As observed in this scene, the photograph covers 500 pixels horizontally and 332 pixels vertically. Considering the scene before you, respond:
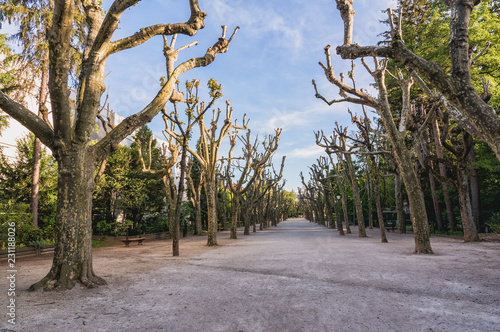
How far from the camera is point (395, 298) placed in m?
4.44

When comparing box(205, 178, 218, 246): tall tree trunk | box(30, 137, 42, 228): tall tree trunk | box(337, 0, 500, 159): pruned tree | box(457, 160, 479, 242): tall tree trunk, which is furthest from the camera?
box(205, 178, 218, 246): tall tree trunk

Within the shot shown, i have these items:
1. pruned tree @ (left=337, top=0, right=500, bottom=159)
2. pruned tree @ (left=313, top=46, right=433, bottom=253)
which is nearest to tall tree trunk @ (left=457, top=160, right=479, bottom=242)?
pruned tree @ (left=313, top=46, right=433, bottom=253)

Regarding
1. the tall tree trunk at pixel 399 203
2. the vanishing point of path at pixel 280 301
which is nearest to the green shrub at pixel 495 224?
the tall tree trunk at pixel 399 203

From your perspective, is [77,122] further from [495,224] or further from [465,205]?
[495,224]

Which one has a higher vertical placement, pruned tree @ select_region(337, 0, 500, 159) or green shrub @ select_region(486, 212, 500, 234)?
pruned tree @ select_region(337, 0, 500, 159)

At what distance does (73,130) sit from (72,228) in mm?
2133

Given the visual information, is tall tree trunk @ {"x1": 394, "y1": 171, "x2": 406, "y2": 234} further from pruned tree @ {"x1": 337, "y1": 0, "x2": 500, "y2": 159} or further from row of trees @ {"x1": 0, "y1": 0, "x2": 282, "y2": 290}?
row of trees @ {"x1": 0, "y1": 0, "x2": 282, "y2": 290}

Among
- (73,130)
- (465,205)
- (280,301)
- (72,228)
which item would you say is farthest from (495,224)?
(73,130)

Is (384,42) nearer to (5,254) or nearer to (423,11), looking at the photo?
(423,11)

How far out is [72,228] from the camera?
5.40 metres

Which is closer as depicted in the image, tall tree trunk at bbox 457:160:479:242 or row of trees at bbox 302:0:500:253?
row of trees at bbox 302:0:500:253

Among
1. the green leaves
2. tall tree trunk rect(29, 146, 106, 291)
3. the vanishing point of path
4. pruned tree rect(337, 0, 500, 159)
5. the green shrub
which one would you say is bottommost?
the green shrub

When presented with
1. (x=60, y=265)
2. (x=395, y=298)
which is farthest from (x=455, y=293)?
Answer: (x=60, y=265)

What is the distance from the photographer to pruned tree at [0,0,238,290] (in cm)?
532
